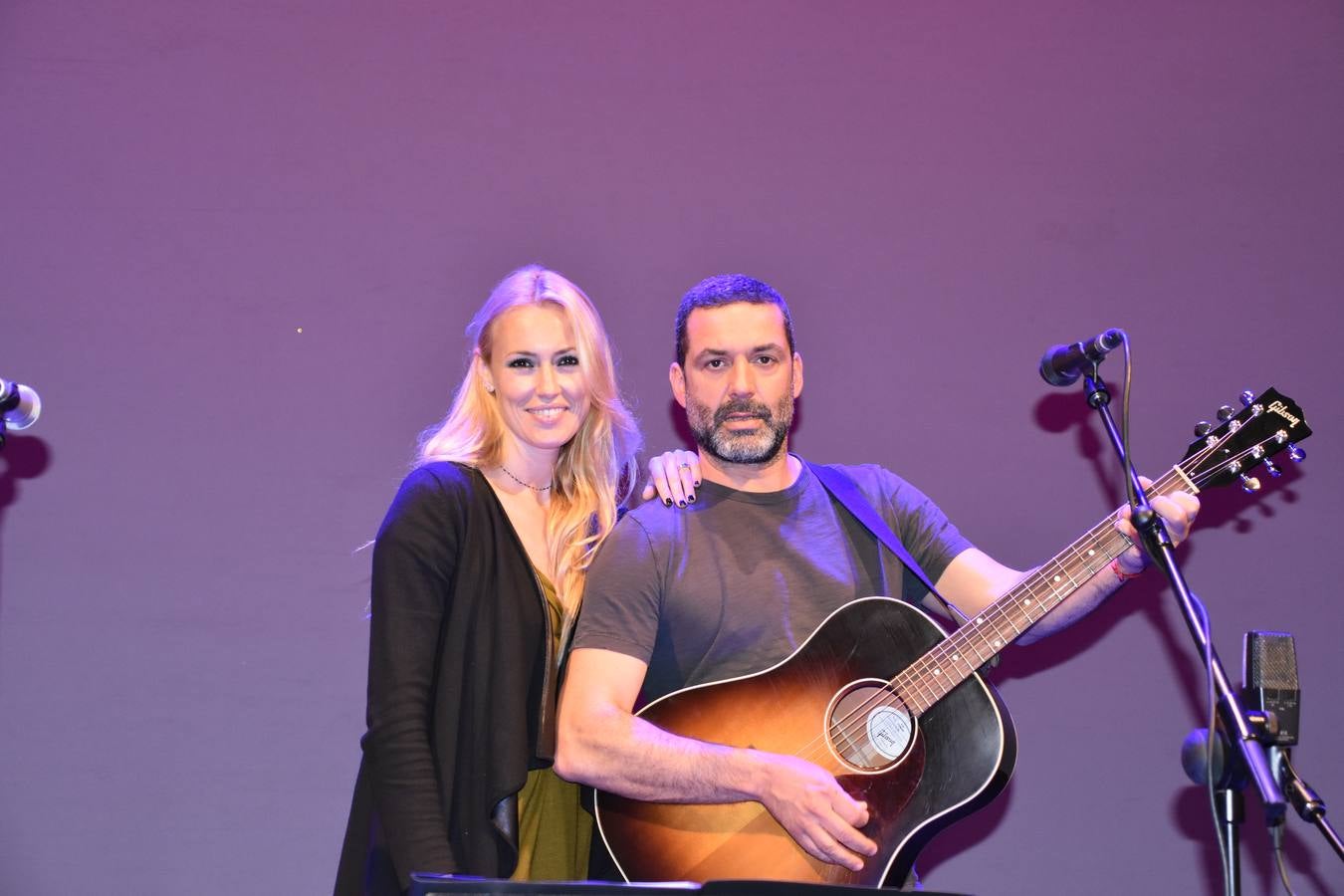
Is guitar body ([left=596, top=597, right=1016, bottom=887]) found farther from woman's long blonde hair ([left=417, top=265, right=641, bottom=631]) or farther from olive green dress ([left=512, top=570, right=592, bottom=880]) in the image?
woman's long blonde hair ([left=417, top=265, right=641, bottom=631])

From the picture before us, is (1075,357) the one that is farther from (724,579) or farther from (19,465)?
(19,465)

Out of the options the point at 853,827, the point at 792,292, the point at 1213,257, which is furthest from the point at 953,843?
the point at 1213,257

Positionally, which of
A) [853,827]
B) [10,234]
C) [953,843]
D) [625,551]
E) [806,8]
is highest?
[806,8]

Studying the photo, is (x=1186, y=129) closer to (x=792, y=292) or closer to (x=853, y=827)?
(x=792, y=292)

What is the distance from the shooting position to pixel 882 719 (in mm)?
2961

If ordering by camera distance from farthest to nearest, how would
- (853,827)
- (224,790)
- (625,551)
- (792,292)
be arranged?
(792,292) → (224,790) → (625,551) → (853,827)

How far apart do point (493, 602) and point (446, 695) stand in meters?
0.25

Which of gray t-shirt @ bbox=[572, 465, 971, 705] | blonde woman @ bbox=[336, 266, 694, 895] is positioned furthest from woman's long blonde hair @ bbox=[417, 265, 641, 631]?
gray t-shirt @ bbox=[572, 465, 971, 705]

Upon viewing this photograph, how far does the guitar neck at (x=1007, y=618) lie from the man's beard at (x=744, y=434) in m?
0.69

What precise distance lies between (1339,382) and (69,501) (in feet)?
13.8

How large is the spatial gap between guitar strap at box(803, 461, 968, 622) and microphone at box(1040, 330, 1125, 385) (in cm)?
72

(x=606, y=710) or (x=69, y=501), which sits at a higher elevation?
(x=69, y=501)

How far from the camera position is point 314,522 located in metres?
3.83

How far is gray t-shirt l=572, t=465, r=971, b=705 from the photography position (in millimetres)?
3066
